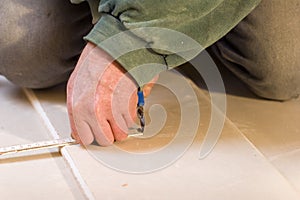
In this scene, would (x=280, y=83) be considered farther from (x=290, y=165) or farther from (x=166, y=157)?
(x=166, y=157)

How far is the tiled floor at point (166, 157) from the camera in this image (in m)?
0.97

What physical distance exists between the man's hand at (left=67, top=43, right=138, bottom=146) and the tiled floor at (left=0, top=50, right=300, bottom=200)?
0.13ft

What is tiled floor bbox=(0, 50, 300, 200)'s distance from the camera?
973 mm

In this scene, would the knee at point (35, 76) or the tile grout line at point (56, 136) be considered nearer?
the tile grout line at point (56, 136)

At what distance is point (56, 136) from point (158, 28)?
309 mm

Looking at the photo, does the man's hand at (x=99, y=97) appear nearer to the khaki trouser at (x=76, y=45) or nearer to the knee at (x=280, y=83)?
the khaki trouser at (x=76, y=45)

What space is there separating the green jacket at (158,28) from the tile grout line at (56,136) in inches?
7.4

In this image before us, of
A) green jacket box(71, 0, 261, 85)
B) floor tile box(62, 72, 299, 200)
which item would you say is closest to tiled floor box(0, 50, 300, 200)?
floor tile box(62, 72, 299, 200)

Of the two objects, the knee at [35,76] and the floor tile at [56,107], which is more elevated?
the knee at [35,76]

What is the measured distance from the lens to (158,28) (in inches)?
37.6

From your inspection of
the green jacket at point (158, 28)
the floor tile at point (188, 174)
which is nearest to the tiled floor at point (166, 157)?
the floor tile at point (188, 174)

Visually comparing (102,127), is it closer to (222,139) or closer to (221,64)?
(222,139)

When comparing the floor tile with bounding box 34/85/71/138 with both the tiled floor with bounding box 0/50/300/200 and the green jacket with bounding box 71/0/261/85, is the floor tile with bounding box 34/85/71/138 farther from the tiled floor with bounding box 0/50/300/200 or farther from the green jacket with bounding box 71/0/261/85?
the green jacket with bounding box 71/0/261/85

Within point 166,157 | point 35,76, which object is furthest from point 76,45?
point 166,157
